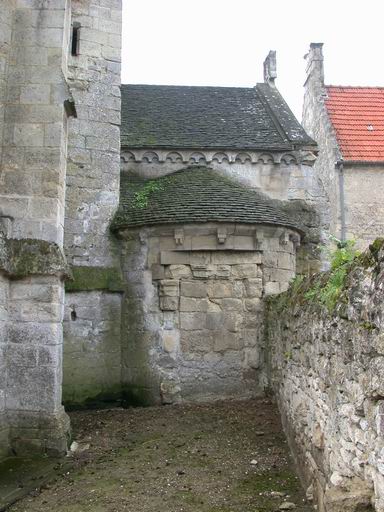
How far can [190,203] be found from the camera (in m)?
9.27

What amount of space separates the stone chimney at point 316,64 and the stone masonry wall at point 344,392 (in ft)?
44.0

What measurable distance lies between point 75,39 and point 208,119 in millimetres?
3360

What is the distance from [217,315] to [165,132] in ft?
14.7

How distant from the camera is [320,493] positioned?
4.35m

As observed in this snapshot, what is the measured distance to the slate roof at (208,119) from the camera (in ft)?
36.6

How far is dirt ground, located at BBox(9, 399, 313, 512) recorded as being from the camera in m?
5.00

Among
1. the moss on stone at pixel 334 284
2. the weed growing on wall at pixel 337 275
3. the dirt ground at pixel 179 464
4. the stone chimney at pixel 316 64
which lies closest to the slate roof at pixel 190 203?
the dirt ground at pixel 179 464

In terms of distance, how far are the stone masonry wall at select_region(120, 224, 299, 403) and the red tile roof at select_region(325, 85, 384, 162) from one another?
25.1 ft

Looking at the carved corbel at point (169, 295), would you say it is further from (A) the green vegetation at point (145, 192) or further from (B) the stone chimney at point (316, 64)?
(B) the stone chimney at point (316, 64)

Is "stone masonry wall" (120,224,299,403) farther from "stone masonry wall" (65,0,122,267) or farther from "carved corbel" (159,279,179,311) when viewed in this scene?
"stone masonry wall" (65,0,122,267)

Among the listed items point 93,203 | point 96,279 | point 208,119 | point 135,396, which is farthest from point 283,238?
point 208,119

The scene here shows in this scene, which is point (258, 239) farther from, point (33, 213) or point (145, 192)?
point (33, 213)

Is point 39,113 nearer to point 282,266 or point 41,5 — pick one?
point 41,5

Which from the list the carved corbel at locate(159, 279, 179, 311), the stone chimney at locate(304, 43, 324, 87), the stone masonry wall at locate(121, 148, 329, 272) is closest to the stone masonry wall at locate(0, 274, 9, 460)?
the carved corbel at locate(159, 279, 179, 311)
